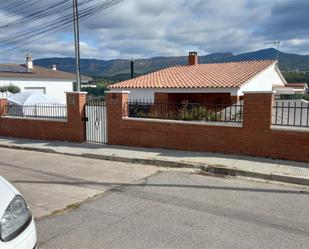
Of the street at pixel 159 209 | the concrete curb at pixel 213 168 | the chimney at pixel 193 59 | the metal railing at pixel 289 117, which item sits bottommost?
the street at pixel 159 209

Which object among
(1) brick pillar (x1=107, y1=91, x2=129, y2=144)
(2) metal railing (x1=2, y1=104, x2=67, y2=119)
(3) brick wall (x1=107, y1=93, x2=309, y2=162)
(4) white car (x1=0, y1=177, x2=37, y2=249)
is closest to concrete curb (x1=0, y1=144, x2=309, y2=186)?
(3) brick wall (x1=107, y1=93, x2=309, y2=162)

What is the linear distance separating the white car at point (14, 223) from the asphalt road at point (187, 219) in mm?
1071

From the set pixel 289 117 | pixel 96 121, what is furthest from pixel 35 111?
pixel 289 117

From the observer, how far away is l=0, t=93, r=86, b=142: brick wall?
10.9m

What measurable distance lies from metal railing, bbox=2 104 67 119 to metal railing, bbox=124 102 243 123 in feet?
11.3

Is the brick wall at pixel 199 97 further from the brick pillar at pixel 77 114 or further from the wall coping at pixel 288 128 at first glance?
the wall coping at pixel 288 128

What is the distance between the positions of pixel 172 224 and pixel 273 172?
317 cm

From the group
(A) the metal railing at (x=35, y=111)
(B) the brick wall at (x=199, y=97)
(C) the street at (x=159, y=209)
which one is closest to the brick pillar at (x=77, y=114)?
(A) the metal railing at (x=35, y=111)

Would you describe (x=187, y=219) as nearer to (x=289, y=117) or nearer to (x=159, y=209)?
(x=159, y=209)

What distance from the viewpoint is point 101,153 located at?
29.6ft

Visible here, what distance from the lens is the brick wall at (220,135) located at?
753 centimetres

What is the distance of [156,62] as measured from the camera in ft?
189

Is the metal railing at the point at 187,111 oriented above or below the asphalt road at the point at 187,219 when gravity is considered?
above

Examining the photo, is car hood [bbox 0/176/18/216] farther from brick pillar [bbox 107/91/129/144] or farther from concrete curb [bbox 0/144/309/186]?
brick pillar [bbox 107/91/129/144]
